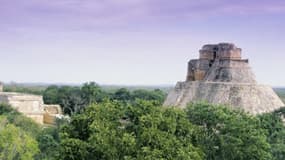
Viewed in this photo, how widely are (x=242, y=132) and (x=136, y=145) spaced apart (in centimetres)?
493

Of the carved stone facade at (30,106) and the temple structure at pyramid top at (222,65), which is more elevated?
the temple structure at pyramid top at (222,65)

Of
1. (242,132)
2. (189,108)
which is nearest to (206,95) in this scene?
(189,108)

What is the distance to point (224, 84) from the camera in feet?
121

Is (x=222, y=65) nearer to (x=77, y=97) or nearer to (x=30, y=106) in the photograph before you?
(x=30, y=106)

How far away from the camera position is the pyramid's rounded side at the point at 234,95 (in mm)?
35872

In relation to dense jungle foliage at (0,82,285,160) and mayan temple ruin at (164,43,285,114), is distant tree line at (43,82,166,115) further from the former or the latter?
dense jungle foliage at (0,82,285,160)

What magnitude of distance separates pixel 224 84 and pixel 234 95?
3.90 ft

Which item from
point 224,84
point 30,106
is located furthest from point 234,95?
point 30,106

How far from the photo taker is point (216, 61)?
3853 cm

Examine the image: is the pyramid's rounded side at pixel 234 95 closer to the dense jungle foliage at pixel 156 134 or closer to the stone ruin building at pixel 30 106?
the dense jungle foliage at pixel 156 134

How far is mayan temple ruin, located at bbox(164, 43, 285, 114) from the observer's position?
3622 centimetres

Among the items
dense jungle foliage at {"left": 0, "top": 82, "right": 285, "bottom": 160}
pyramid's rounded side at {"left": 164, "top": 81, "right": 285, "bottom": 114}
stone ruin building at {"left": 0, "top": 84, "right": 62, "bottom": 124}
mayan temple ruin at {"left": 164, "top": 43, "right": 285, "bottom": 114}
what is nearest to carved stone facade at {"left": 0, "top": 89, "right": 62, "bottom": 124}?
stone ruin building at {"left": 0, "top": 84, "right": 62, "bottom": 124}

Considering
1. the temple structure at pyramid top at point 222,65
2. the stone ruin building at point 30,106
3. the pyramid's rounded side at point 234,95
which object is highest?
the temple structure at pyramid top at point 222,65

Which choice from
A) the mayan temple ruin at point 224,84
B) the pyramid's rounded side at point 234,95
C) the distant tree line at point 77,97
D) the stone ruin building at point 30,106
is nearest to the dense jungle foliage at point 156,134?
the pyramid's rounded side at point 234,95
